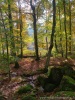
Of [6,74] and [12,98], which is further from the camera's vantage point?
[6,74]

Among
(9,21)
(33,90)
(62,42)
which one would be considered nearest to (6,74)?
(9,21)

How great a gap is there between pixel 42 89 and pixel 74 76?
2.75 metres

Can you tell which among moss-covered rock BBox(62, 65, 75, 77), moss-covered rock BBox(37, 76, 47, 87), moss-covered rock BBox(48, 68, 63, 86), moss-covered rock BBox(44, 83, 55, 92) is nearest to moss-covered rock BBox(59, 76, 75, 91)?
moss-covered rock BBox(44, 83, 55, 92)

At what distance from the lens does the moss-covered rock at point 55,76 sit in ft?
50.3

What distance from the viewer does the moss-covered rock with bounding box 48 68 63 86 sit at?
15.3m

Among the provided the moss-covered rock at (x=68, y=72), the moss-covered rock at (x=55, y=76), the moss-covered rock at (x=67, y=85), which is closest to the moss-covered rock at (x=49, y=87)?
the moss-covered rock at (x=55, y=76)

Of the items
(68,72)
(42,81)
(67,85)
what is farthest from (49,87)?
(68,72)

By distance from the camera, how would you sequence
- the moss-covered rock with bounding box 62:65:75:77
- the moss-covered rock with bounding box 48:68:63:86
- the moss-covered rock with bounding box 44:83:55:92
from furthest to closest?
the moss-covered rock with bounding box 62:65:75:77, the moss-covered rock with bounding box 48:68:63:86, the moss-covered rock with bounding box 44:83:55:92

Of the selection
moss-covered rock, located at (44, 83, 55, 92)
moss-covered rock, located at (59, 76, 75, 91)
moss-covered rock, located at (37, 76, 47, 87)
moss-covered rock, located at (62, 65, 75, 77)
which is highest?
moss-covered rock, located at (62, 65, 75, 77)

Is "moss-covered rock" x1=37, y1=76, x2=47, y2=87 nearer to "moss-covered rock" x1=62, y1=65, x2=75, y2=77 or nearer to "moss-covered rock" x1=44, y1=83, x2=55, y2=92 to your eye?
"moss-covered rock" x1=44, y1=83, x2=55, y2=92

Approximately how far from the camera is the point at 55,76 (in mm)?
15414

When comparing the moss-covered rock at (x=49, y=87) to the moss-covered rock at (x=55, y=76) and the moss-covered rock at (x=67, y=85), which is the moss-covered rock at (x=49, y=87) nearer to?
the moss-covered rock at (x=55, y=76)

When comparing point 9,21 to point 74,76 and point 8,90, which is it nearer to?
point 8,90

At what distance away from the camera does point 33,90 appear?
580 inches
